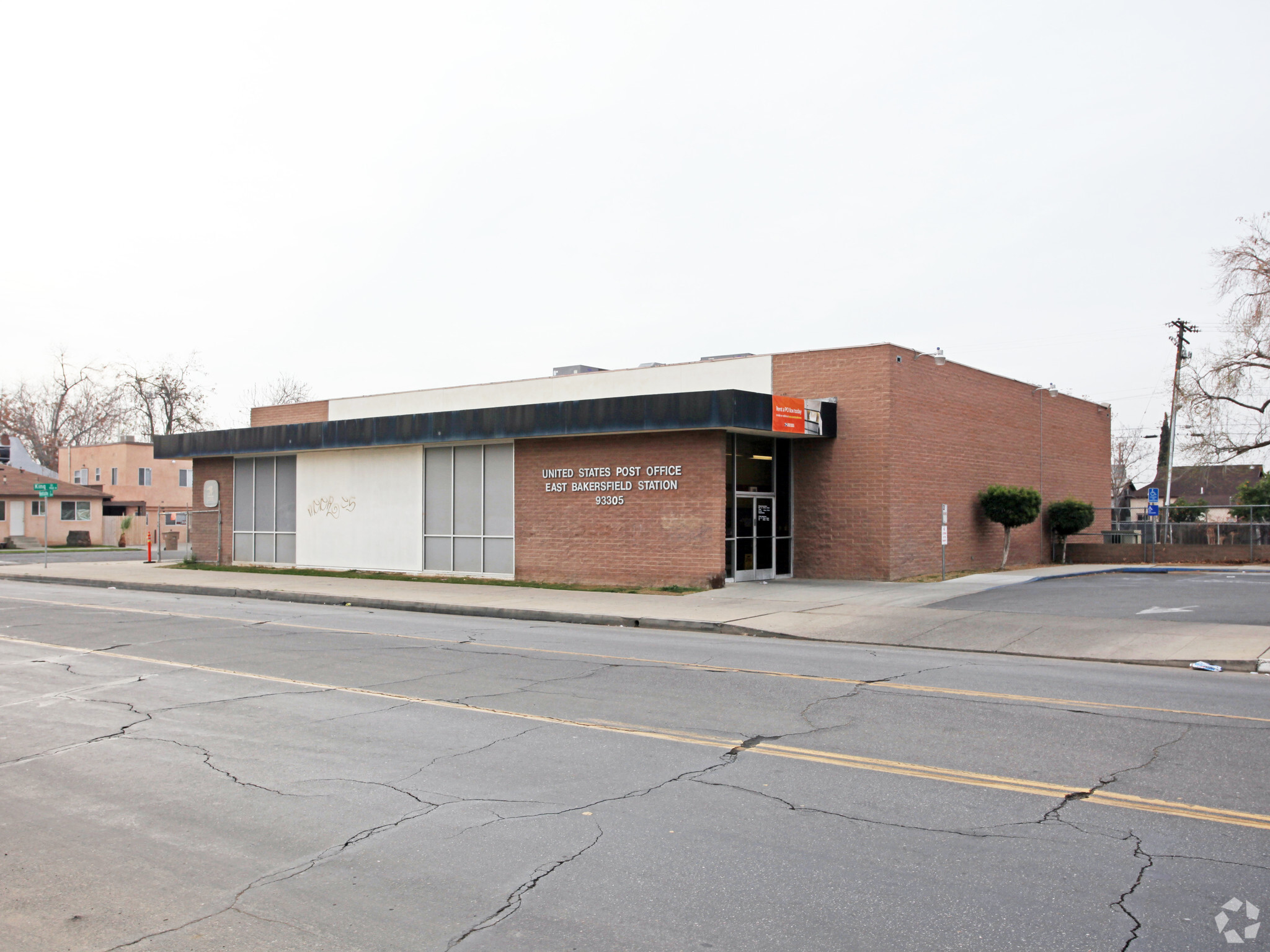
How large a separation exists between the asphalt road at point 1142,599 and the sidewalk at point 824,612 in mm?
579

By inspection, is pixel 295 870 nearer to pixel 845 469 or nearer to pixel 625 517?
pixel 625 517

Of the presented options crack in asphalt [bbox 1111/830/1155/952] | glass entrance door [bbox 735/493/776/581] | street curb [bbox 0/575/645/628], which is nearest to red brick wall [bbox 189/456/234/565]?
street curb [bbox 0/575/645/628]

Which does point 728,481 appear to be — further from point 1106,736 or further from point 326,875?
point 326,875

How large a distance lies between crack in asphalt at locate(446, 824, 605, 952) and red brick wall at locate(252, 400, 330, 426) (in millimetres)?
28474

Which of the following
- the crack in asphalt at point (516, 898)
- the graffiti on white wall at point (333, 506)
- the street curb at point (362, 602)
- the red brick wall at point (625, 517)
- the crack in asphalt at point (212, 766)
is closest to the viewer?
the crack in asphalt at point (516, 898)

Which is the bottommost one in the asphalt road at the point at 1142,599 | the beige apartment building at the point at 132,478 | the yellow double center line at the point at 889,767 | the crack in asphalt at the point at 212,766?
the crack in asphalt at the point at 212,766

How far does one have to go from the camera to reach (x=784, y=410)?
840 inches

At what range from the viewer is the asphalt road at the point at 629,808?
4250 mm

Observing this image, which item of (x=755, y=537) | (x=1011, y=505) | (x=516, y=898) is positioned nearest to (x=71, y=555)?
(x=755, y=537)

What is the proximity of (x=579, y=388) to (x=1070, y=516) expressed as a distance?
16438 mm

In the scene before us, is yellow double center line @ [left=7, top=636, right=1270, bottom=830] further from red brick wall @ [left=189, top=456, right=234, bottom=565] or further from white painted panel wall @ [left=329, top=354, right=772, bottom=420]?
red brick wall @ [left=189, top=456, right=234, bottom=565]

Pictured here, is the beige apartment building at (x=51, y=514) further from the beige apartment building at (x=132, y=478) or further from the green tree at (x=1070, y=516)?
the green tree at (x=1070, y=516)

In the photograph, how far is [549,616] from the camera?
56.6 ft

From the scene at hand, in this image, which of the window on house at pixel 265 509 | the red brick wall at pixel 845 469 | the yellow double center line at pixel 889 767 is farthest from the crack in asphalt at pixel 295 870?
the window on house at pixel 265 509
